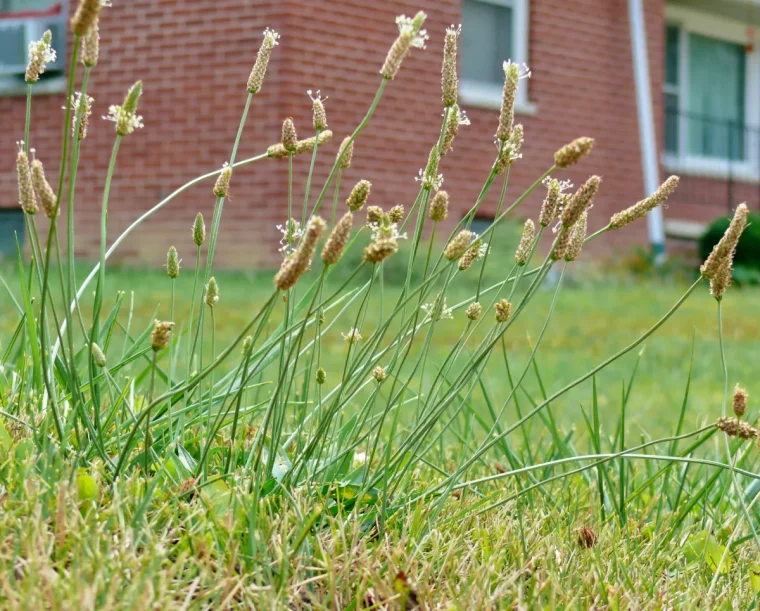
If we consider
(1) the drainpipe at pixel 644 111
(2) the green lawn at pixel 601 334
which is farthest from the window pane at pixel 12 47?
(1) the drainpipe at pixel 644 111

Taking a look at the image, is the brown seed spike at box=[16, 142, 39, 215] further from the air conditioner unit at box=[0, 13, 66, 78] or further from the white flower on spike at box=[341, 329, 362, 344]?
the air conditioner unit at box=[0, 13, 66, 78]

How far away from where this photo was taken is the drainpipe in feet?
41.5

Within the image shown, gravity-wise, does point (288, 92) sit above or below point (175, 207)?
above

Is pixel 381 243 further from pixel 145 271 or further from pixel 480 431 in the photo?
pixel 145 271

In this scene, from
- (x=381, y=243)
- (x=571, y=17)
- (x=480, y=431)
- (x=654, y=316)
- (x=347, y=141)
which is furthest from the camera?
(x=571, y=17)

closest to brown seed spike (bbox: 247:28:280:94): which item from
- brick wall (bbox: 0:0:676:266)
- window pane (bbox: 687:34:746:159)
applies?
brick wall (bbox: 0:0:676:266)

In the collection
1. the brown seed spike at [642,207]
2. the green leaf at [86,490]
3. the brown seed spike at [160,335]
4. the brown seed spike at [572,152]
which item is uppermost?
the brown seed spike at [572,152]

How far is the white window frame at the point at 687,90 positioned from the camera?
15203 millimetres

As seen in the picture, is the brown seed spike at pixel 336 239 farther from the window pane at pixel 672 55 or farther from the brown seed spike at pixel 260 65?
the window pane at pixel 672 55

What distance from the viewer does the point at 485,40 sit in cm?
1190

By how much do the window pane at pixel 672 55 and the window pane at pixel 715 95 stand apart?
31 centimetres

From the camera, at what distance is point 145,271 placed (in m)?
9.72

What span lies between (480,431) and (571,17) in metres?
8.63

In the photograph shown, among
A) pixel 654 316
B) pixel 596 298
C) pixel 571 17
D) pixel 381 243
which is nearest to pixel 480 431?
pixel 381 243
